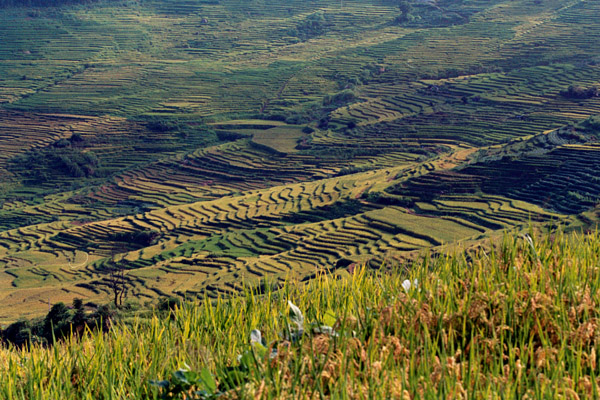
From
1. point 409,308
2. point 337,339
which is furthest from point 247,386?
point 409,308

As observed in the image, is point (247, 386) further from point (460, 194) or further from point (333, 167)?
point (333, 167)

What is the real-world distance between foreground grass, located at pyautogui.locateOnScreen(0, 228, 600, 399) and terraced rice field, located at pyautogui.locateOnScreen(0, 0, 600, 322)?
98.0 inches

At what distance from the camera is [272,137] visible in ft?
185

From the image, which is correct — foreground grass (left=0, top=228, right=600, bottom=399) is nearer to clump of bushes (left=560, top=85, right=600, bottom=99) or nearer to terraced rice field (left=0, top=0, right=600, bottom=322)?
terraced rice field (left=0, top=0, right=600, bottom=322)

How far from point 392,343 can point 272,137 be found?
55.0 metres

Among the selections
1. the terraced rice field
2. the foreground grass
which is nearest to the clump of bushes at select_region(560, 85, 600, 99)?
the terraced rice field

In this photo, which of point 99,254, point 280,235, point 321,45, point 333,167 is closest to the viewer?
point 280,235

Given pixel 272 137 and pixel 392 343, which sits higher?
pixel 392 343

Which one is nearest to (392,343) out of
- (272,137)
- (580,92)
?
(272,137)

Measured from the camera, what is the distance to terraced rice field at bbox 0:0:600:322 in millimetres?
31266

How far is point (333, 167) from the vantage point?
48.0 metres

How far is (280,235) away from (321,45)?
57719 mm

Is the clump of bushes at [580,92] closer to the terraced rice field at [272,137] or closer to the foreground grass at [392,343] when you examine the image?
the terraced rice field at [272,137]

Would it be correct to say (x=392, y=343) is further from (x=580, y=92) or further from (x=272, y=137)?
(x=580, y=92)
